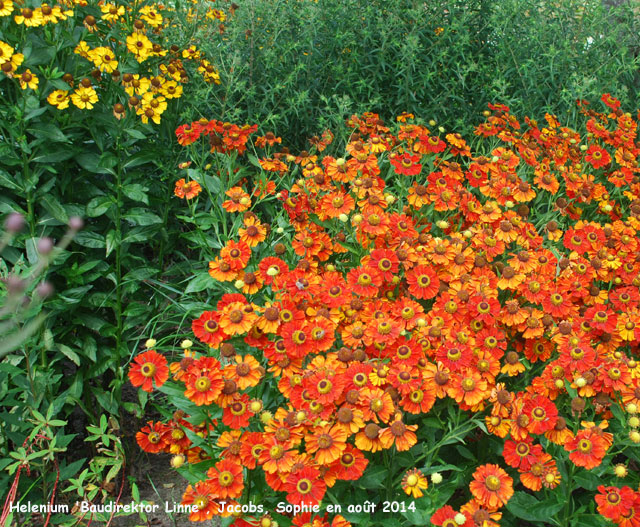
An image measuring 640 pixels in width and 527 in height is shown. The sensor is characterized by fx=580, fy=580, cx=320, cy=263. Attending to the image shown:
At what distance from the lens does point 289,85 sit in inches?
121

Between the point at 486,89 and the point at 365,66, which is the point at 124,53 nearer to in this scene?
the point at 365,66

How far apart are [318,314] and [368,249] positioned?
1.69 feet

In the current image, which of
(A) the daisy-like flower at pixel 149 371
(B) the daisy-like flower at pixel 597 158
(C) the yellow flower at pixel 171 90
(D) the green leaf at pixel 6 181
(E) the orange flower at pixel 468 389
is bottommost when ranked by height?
(A) the daisy-like flower at pixel 149 371

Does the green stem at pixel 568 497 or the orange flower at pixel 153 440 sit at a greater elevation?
the green stem at pixel 568 497

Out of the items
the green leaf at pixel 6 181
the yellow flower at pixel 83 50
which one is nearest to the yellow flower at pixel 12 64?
the yellow flower at pixel 83 50

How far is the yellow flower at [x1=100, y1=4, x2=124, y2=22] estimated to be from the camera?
85.7 inches

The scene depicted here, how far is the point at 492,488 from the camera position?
1415mm

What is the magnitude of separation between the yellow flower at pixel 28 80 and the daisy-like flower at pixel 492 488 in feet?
5.93

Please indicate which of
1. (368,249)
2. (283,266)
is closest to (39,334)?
(283,266)

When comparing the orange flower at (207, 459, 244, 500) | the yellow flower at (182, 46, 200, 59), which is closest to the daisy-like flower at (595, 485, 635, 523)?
the orange flower at (207, 459, 244, 500)

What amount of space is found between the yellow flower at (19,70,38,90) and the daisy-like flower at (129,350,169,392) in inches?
40.3

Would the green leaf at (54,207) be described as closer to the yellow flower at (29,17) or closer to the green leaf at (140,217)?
the green leaf at (140,217)

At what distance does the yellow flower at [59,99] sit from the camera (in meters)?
1.98

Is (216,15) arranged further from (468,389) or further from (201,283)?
(468,389)
